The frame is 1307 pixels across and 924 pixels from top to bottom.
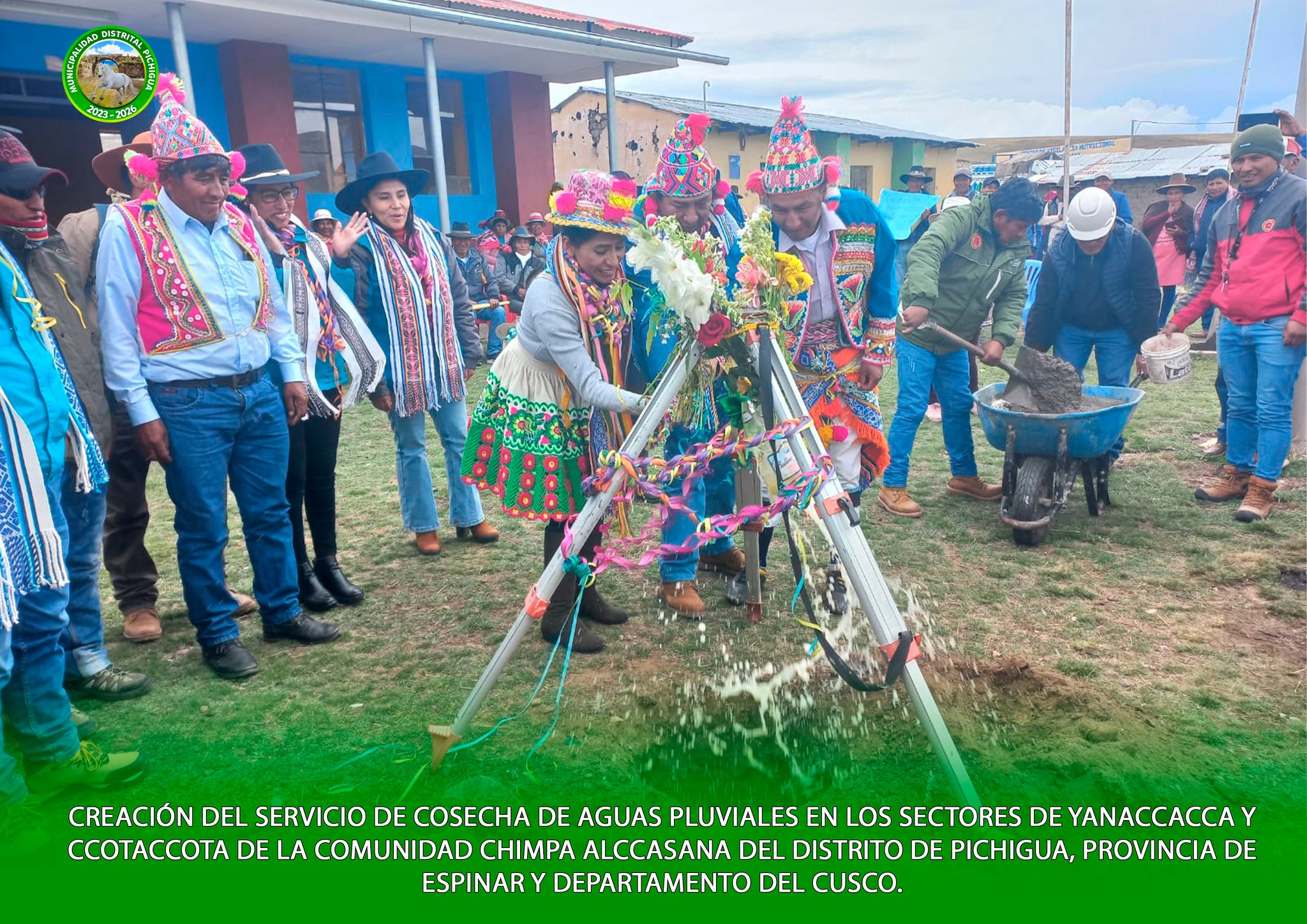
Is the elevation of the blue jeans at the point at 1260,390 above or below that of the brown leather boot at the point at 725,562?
above

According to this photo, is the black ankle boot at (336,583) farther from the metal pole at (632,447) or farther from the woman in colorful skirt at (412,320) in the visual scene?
the metal pole at (632,447)

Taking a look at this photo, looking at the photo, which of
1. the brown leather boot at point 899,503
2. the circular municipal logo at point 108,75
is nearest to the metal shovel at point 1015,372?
the brown leather boot at point 899,503

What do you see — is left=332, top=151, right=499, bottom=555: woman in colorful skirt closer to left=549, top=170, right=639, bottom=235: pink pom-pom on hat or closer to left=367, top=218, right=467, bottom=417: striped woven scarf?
left=367, top=218, right=467, bottom=417: striped woven scarf

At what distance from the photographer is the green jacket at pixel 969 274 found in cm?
526

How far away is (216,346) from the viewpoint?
11.0ft

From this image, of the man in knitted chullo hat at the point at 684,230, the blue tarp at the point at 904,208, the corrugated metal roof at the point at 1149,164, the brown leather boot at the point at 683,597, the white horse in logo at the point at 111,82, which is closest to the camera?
the man in knitted chullo hat at the point at 684,230

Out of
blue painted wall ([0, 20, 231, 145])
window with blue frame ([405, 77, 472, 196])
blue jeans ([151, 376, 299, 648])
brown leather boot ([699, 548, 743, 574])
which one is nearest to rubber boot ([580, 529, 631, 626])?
brown leather boot ([699, 548, 743, 574])

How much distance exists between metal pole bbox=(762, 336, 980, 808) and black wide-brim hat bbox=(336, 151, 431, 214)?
→ 2.84 meters

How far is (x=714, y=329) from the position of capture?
244 cm

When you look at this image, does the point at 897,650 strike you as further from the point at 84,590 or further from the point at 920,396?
the point at 920,396

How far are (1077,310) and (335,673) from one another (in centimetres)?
457

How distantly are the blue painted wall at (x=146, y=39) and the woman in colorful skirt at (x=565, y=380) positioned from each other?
7107 millimetres

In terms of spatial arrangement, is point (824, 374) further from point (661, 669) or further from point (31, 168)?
point (31, 168)

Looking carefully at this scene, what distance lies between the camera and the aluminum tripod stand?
213 centimetres
